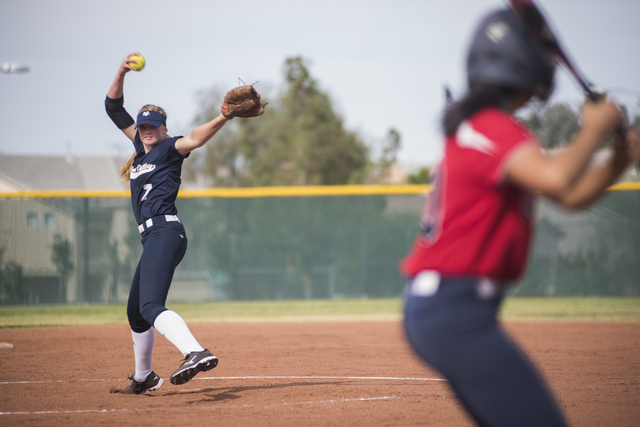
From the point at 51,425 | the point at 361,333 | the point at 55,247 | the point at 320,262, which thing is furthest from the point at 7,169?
the point at 51,425

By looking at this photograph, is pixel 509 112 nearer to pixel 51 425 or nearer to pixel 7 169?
pixel 51 425

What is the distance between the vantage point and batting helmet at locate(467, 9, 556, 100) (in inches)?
79.5

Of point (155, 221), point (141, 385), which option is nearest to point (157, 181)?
point (155, 221)

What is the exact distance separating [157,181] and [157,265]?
673mm

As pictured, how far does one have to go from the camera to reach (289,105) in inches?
1358

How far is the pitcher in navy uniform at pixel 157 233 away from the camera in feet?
14.8

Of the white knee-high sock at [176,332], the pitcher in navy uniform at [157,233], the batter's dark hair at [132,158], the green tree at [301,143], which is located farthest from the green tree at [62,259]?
the green tree at [301,143]

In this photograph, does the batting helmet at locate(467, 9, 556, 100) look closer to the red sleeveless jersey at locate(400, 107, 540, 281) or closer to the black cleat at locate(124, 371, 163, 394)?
the red sleeveless jersey at locate(400, 107, 540, 281)

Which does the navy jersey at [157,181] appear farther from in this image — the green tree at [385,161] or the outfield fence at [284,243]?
the green tree at [385,161]

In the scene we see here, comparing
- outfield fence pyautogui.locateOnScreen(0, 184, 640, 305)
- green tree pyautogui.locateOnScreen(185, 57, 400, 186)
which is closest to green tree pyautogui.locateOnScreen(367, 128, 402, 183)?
green tree pyautogui.locateOnScreen(185, 57, 400, 186)

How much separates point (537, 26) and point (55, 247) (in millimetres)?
15534

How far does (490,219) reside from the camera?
1.94 metres

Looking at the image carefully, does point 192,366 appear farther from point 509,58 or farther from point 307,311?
point 307,311

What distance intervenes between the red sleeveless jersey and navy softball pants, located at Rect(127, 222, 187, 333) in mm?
3086
